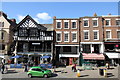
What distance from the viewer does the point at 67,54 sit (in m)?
28.4

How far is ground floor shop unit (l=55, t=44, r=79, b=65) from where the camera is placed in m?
28.3

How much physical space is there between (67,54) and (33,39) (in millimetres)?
8013

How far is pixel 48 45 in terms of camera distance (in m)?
29.3

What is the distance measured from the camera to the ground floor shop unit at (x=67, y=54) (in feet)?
93.0

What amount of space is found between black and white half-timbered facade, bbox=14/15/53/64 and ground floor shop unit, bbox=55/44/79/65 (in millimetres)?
1992

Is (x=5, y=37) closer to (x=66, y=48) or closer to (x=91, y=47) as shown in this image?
(x=66, y=48)

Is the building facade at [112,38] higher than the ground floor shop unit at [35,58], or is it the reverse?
the building facade at [112,38]

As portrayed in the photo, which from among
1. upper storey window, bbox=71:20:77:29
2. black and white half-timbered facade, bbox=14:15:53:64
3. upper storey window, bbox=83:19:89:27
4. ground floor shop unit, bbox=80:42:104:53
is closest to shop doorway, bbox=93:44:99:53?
ground floor shop unit, bbox=80:42:104:53

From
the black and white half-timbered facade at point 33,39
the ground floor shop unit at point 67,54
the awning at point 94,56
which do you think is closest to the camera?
the awning at point 94,56

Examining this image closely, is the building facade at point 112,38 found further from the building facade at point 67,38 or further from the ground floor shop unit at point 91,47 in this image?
the building facade at point 67,38

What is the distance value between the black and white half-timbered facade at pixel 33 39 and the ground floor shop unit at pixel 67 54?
1.99 meters

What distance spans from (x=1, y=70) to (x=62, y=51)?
13059 mm

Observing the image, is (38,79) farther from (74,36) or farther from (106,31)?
(106,31)

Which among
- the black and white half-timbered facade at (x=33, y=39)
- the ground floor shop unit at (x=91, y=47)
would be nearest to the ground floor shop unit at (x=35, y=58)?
the black and white half-timbered facade at (x=33, y=39)
